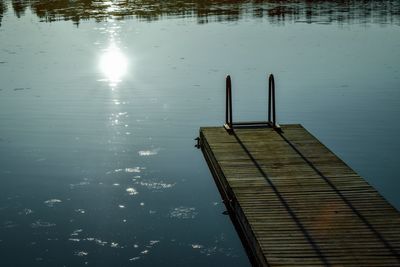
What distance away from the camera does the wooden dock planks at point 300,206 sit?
36.9 ft

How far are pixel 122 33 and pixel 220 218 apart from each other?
46.4 meters

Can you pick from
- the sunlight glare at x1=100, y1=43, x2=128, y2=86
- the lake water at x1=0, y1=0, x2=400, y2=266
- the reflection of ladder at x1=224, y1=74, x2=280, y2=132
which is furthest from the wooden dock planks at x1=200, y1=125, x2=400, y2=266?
the sunlight glare at x1=100, y1=43, x2=128, y2=86

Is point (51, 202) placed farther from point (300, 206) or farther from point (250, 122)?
point (250, 122)

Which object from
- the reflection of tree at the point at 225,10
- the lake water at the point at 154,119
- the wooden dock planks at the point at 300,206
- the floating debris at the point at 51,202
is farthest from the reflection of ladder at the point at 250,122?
the reflection of tree at the point at 225,10

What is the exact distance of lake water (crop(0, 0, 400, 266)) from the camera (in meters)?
15.1

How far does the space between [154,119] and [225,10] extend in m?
57.6

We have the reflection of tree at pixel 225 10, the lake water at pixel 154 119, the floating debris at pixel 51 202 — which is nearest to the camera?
the lake water at pixel 154 119

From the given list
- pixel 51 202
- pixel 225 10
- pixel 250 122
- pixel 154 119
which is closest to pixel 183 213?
pixel 51 202

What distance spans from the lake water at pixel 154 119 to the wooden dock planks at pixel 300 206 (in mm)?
1244

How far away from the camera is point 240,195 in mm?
14453

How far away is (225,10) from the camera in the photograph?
8175cm

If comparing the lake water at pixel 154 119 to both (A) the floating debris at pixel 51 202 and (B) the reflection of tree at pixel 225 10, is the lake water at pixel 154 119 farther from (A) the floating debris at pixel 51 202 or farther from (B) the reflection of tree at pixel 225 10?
(B) the reflection of tree at pixel 225 10

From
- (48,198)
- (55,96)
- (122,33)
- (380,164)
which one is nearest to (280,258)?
(48,198)

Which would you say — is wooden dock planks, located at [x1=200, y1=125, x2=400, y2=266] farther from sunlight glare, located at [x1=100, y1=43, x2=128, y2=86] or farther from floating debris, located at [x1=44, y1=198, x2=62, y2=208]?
sunlight glare, located at [x1=100, y1=43, x2=128, y2=86]
